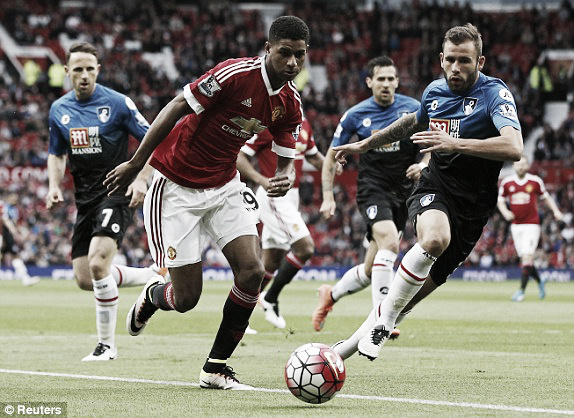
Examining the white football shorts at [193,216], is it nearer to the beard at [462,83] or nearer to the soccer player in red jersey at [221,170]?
the soccer player in red jersey at [221,170]

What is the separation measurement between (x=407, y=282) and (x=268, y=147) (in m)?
6.04

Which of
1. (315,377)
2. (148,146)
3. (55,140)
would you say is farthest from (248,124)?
(55,140)

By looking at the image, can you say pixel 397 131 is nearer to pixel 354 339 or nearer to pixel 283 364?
pixel 354 339

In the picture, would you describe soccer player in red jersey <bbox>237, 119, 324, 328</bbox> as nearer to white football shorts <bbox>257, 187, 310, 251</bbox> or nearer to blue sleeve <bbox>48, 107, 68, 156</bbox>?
white football shorts <bbox>257, 187, 310, 251</bbox>

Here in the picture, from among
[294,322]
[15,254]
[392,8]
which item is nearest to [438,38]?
[392,8]

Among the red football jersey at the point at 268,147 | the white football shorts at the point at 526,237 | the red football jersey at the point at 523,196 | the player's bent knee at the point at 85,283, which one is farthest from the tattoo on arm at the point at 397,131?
the red football jersey at the point at 523,196

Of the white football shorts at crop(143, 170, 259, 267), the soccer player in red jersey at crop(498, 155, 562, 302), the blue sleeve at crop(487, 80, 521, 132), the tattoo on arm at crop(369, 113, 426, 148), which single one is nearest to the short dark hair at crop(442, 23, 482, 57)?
the blue sleeve at crop(487, 80, 521, 132)

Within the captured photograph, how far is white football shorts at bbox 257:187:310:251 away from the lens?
1282 cm

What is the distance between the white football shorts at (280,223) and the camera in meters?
12.8

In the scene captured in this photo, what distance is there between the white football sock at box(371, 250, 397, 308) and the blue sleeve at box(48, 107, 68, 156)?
3.54 meters

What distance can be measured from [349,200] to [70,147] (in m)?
24.4

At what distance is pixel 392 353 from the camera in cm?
926

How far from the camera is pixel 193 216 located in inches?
283

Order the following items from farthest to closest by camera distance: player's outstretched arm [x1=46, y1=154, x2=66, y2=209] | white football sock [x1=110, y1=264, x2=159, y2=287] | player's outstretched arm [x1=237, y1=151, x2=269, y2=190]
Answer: player's outstretched arm [x1=237, y1=151, x2=269, y2=190] → white football sock [x1=110, y1=264, x2=159, y2=287] → player's outstretched arm [x1=46, y1=154, x2=66, y2=209]
